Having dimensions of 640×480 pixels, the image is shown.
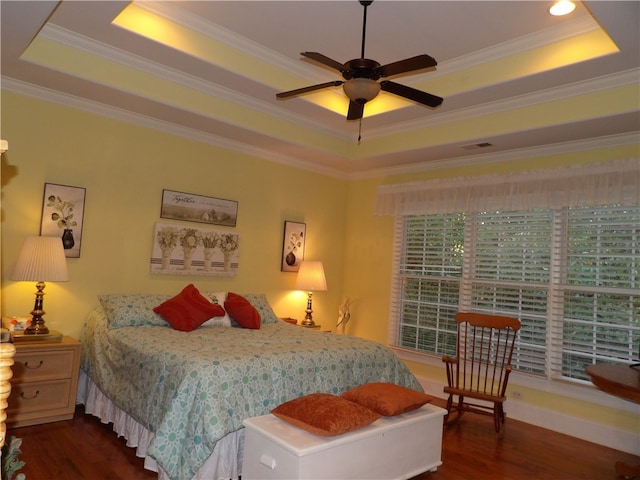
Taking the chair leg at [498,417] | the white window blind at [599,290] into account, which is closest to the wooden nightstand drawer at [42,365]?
the chair leg at [498,417]

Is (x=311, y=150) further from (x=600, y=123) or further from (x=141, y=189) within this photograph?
(x=600, y=123)

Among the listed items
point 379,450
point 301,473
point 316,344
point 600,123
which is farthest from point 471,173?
point 301,473

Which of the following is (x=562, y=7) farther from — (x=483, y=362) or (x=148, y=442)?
(x=148, y=442)

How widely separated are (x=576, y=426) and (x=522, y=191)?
6.82 ft

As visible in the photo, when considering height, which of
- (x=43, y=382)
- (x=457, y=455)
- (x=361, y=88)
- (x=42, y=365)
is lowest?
(x=457, y=455)

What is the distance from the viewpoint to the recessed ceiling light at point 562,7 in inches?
114

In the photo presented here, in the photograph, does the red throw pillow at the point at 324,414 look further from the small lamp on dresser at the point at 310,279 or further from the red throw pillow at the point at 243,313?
the small lamp on dresser at the point at 310,279

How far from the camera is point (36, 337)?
134 inches

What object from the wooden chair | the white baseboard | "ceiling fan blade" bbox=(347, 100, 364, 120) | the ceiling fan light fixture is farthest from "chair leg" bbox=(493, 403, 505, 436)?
the ceiling fan light fixture

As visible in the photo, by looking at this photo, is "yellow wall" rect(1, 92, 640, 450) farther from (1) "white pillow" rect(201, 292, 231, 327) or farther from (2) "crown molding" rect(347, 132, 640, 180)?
(1) "white pillow" rect(201, 292, 231, 327)

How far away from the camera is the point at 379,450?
104 inches

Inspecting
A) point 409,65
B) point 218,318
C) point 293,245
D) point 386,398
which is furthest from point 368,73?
point 293,245

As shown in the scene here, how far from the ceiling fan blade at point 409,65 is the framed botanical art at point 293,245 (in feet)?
9.62

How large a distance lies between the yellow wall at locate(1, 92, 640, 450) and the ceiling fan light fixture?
234cm
